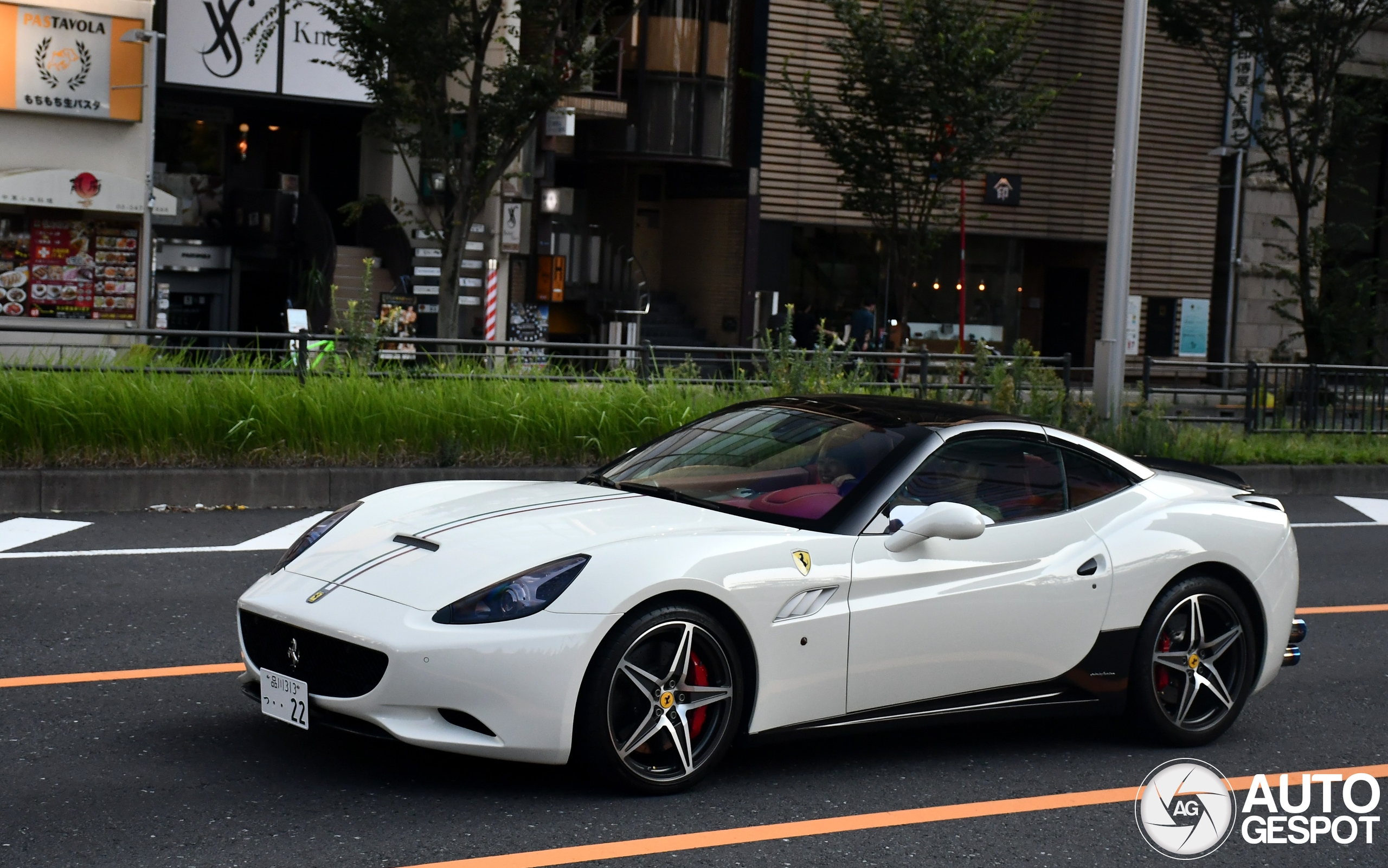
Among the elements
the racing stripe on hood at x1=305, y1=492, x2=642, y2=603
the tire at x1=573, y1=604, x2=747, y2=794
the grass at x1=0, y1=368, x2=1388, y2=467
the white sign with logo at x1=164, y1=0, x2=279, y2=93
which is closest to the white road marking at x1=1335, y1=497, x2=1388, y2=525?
the grass at x1=0, y1=368, x2=1388, y2=467

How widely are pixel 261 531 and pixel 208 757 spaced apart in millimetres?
5542

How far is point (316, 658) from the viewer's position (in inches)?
191

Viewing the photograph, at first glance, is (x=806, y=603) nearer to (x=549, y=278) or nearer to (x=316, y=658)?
(x=316, y=658)

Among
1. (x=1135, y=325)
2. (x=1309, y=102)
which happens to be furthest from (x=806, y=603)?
(x=1135, y=325)

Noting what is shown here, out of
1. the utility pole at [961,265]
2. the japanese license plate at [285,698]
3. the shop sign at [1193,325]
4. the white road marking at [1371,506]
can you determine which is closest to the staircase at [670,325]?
the utility pole at [961,265]

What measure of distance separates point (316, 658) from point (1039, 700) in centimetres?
273

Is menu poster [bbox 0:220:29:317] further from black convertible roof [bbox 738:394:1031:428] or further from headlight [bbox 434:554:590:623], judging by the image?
headlight [bbox 434:554:590:623]

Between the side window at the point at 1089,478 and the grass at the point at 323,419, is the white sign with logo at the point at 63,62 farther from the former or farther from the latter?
the side window at the point at 1089,478

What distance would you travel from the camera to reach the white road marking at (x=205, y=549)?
9203mm

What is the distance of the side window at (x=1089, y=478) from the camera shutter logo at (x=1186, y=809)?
1.10 metres

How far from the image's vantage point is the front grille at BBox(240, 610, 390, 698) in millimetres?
4711

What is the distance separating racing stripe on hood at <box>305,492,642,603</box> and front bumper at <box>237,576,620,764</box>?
0.25 meters

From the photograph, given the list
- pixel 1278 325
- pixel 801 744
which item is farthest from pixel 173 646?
pixel 1278 325

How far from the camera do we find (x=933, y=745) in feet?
A: 19.9
